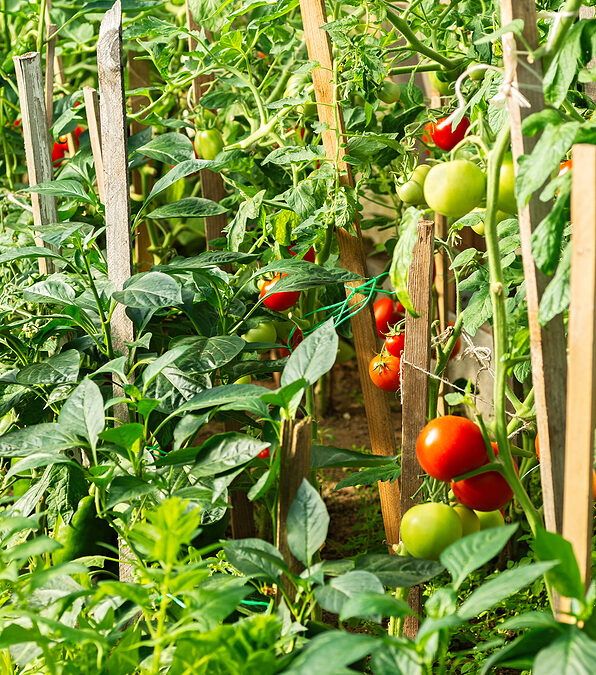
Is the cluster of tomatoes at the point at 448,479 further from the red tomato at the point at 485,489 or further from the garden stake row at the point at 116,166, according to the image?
the garden stake row at the point at 116,166

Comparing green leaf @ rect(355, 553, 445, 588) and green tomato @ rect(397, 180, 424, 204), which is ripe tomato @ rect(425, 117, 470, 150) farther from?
green leaf @ rect(355, 553, 445, 588)

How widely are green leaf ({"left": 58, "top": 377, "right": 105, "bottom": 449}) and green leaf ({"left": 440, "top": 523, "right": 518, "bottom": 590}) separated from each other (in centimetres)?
42

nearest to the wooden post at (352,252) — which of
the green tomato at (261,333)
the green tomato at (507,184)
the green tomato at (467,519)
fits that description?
the green tomato at (261,333)

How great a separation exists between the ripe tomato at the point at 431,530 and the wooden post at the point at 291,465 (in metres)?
→ 0.16

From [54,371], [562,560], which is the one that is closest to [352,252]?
[54,371]

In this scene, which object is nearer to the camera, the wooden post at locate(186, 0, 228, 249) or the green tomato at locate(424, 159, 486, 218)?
the green tomato at locate(424, 159, 486, 218)

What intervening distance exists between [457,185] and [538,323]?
17 centimetres

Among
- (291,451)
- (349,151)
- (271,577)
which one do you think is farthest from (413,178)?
(271,577)

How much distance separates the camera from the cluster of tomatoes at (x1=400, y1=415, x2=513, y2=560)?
0.90 metres

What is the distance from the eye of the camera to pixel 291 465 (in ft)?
2.71

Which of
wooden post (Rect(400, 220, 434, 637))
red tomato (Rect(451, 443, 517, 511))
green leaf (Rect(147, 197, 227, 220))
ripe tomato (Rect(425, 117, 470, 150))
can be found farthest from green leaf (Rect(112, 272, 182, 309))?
ripe tomato (Rect(425, 117, 470, 150))

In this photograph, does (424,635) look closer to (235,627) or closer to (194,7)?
(235,627)

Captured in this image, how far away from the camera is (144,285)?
1.01 metres

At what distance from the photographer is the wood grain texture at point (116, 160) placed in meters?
1.10
